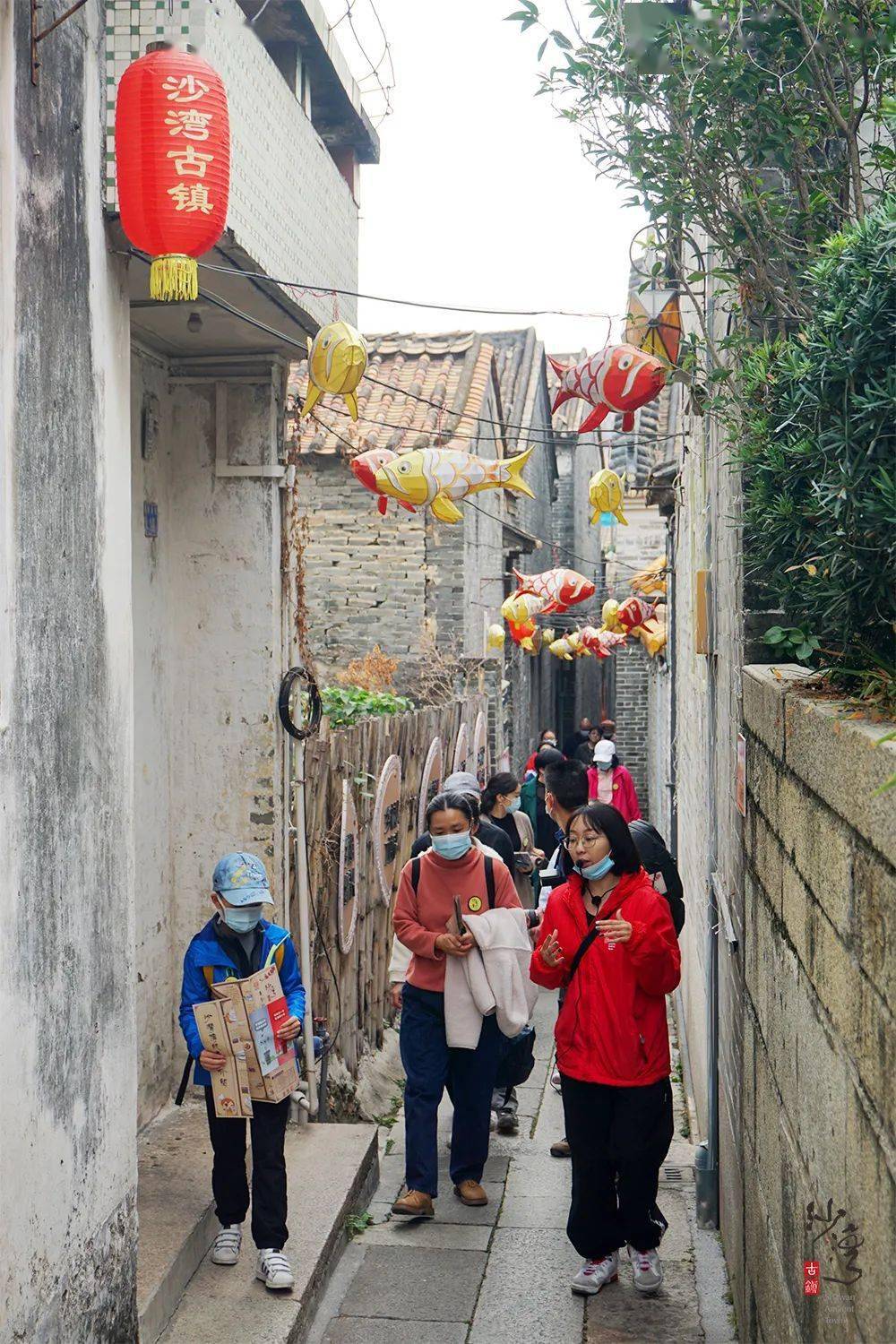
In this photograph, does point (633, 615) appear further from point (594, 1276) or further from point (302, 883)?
point (594, 1276)

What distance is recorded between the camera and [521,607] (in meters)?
16.1

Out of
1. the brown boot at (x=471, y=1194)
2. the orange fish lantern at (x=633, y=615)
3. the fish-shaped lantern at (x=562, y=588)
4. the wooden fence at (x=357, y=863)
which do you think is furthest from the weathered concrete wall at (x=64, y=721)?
the orange fish lantern at (x=633, y=615)

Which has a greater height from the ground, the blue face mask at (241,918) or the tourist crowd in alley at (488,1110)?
the blue face mask at (241,918)

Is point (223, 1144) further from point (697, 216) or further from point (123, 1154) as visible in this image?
point (697, 216)

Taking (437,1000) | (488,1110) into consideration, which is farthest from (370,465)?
(488,1110)

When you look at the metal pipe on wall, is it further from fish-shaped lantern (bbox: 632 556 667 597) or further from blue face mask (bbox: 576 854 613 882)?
fish-shaped lantern (bbox: 632 556 667 597)

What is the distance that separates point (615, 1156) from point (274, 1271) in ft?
4.48

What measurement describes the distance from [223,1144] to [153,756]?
2.14 metres

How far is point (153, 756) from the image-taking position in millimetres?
6785

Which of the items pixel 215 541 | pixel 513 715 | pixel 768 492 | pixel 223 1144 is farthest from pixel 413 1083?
pixel 513 715

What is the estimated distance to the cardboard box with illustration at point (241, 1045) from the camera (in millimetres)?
Answer: 5148

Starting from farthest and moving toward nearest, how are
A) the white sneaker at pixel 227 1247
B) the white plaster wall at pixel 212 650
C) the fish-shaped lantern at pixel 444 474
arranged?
the fish-shaped lantern at pixel 444 474 → the white plaster wall at pixel 212 650 → the white sneaker at pixel 227 1247

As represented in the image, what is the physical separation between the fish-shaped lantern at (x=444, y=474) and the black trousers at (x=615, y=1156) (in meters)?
4.26

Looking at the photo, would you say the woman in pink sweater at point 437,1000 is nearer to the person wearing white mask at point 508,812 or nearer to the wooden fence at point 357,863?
the wooden fence at point 357,863
